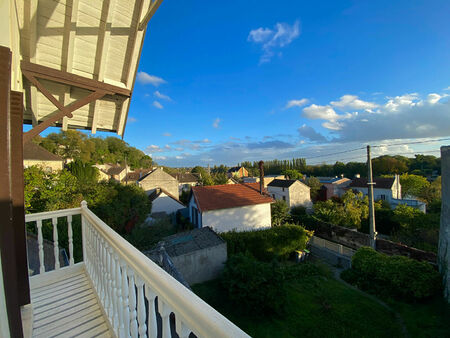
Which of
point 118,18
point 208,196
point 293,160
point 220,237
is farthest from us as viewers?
point 293,160

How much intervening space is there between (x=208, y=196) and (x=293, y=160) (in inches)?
2254

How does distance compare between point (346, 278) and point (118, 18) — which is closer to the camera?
point (118, 18)

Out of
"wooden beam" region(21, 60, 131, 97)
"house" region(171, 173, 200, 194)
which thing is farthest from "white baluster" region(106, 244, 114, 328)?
"house" region(171, 173, 200, 194)

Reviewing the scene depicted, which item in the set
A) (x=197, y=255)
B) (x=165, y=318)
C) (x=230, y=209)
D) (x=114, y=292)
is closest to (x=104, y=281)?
(x=114, y=292)

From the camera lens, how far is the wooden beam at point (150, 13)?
2.12 metres

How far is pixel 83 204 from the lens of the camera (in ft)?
9.20

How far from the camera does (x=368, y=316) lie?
6984 mm

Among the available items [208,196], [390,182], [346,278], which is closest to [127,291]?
[346,278]

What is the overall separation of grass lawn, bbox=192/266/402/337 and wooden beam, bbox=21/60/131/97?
26.0ft

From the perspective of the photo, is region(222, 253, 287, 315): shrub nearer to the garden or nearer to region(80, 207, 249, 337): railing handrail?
the garden

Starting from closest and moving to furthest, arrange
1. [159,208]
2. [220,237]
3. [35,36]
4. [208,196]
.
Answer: [35,36], [220,237], [208,196], [159,208]

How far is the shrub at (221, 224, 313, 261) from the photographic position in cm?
1152

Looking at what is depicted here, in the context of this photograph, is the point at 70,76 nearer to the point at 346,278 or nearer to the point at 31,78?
the point at 31,78

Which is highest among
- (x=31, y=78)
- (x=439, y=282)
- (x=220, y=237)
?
(x=31, y=78)
